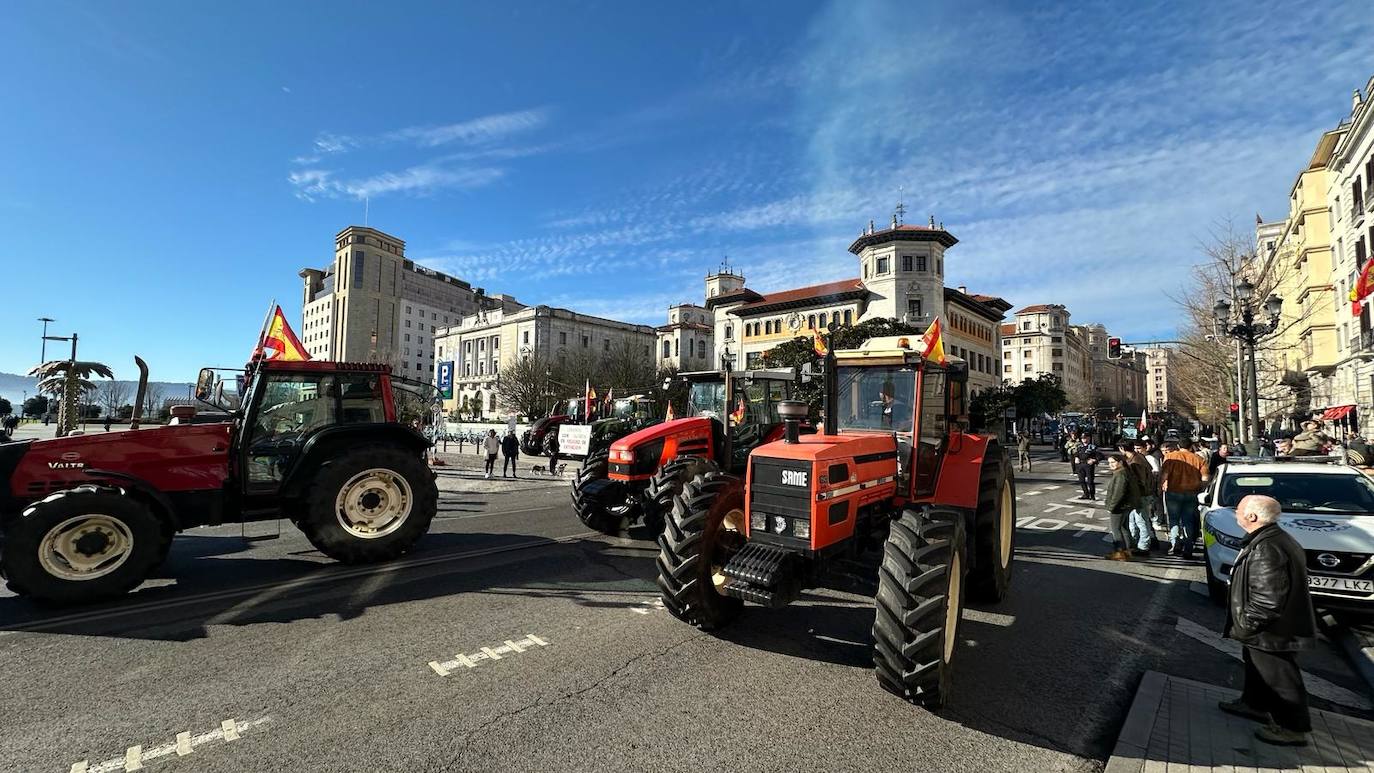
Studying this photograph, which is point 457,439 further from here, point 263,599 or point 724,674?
point 724,674

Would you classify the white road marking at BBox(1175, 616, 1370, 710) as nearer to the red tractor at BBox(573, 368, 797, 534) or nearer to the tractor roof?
the red tractor at BBox(573, 368, 797, 534)

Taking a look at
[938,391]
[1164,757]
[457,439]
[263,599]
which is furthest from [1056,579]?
[457,439]

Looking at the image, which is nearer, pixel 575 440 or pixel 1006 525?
pixel 1006 525

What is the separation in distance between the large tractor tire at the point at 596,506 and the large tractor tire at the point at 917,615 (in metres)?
5.38

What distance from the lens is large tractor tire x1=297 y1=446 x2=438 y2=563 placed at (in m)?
6.81

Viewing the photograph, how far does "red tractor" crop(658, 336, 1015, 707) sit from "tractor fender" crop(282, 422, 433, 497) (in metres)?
4.45

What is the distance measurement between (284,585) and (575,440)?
11382mm

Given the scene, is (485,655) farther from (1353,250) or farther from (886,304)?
(886,304)

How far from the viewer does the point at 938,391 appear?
596 cm

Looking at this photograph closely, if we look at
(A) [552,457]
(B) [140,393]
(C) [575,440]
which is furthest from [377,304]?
(B) [140,393]

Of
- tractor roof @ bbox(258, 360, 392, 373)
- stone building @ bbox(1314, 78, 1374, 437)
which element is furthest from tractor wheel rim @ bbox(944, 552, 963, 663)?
stone building @ bbox(1314, 78, 1374, 437)

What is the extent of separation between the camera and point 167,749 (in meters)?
3.26

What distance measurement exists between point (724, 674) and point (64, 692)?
4333 millimetres

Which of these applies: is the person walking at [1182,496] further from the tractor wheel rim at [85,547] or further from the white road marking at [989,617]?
the tractor wheel rim at [85,547]
